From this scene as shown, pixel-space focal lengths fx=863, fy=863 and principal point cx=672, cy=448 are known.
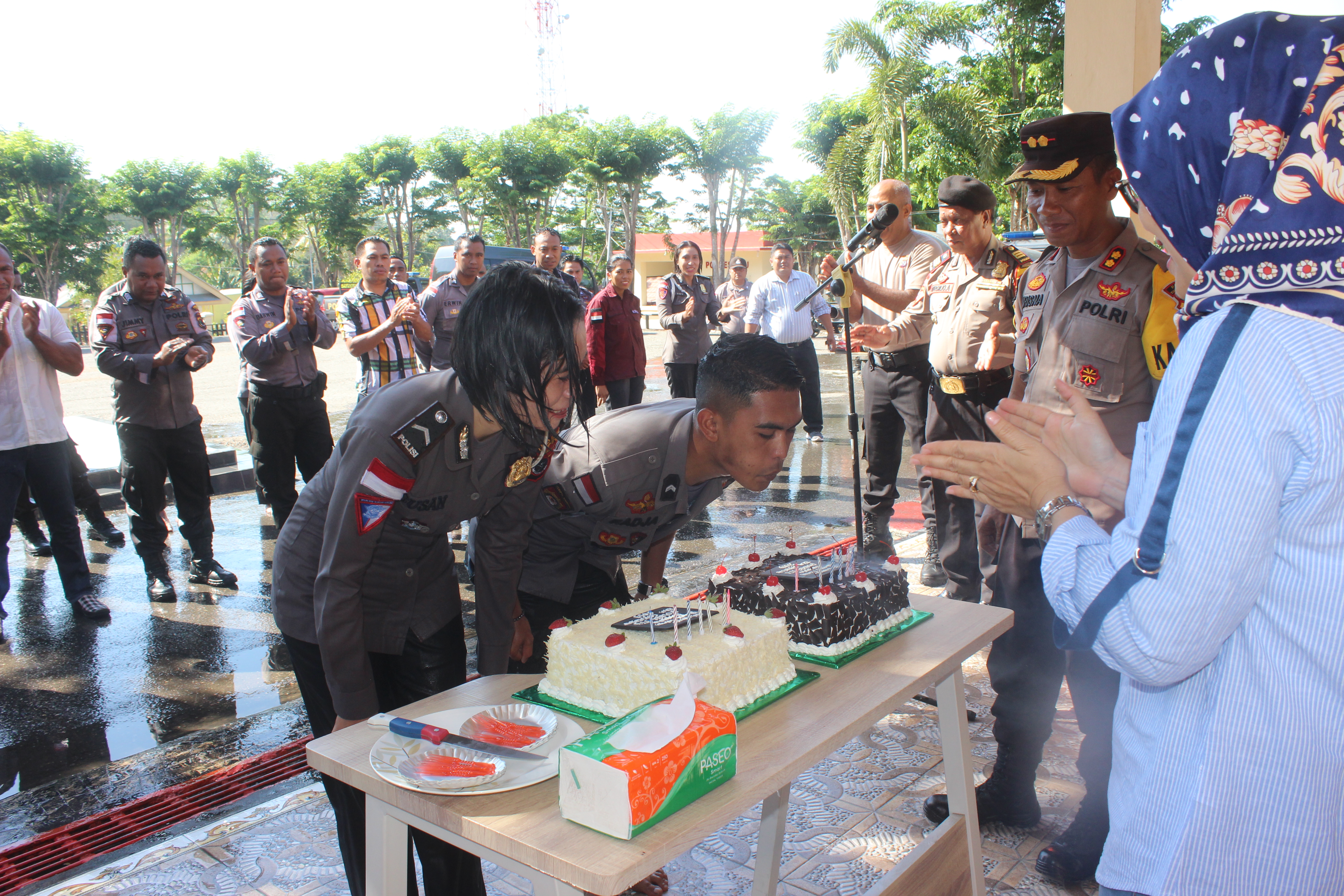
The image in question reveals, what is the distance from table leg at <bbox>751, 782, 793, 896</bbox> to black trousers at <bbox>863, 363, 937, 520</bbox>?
307 centimetres

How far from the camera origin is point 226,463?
29.4 feet

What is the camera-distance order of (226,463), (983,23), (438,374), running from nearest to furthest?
1. (438,374)
2. (226,463)
3. (983,23)

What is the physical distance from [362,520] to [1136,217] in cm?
411

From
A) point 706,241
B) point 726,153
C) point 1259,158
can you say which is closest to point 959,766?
point 1259,158

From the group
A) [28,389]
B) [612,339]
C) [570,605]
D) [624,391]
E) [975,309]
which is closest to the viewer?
[570,605]

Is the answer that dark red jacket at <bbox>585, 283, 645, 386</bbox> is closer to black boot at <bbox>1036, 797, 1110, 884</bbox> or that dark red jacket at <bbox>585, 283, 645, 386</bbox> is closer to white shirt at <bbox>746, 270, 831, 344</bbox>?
white shirt at <bbox>746, 270, 831, 344</bbox>

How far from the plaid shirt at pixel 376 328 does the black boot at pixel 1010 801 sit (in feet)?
16.3

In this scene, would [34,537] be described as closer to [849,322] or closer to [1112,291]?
[849,322]

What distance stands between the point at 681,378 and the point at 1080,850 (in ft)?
23.8

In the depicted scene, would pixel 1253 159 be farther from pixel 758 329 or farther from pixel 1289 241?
pixel 758 329

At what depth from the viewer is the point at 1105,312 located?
9.52ft

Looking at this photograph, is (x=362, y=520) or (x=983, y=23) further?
(x=983, y=23)

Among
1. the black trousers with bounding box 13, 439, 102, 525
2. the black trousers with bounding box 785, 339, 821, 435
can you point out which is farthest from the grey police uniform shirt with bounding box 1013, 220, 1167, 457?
the black trousers with bounding box 13, 439, 102, 525

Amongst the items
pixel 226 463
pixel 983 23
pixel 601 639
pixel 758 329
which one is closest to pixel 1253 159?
pixel 601 639
